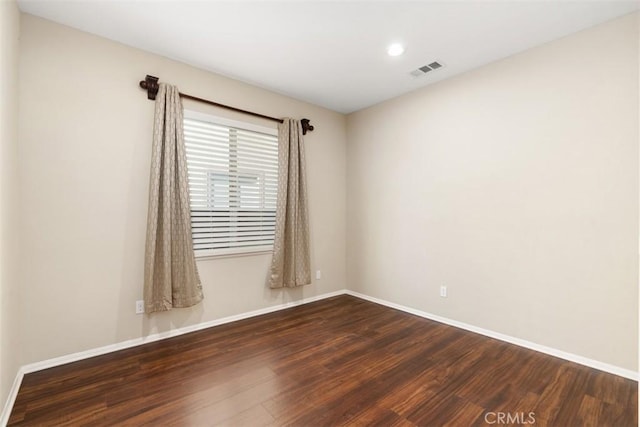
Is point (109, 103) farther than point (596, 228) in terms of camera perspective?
Yes

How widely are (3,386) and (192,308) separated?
141 cm

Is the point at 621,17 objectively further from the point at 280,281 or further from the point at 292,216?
the point at 280,281

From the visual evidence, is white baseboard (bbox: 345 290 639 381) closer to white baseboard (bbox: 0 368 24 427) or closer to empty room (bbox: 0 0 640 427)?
empty room (bbox: 0 0 640 427)

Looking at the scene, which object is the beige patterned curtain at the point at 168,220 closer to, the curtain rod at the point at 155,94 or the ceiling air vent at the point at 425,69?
the curtain rod at the point at 155,94

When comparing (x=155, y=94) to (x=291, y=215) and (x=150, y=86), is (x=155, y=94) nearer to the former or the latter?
(x=150, y=86)

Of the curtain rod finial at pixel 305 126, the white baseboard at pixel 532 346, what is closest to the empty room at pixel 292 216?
the white baseboard at pixel 532 346

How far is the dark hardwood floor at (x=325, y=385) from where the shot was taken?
1.74m

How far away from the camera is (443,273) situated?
327 cm

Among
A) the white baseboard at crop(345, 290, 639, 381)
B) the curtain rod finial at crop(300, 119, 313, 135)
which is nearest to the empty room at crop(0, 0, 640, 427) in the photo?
the white baseboard at crop(345, 290, 639, 381)

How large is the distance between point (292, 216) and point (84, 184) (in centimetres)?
201

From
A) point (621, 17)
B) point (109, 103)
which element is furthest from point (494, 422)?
point (109, 103)

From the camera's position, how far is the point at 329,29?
2.39 metres

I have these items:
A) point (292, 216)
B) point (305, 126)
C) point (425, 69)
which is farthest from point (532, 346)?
point (305, 126)

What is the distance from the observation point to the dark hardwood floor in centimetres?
174
